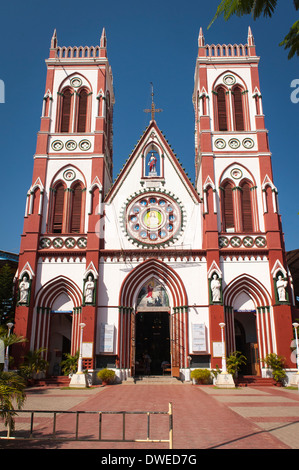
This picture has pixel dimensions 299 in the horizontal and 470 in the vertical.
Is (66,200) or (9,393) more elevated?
(66,200)

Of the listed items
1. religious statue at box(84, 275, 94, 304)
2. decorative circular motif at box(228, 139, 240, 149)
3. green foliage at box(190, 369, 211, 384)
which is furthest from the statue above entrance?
decorative circular motif at box(228, 139, 240, 149)

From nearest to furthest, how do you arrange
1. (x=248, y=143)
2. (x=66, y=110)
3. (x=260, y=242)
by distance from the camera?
(x=260, y=242)
(x=248, y=143)
(x=66, y=110)

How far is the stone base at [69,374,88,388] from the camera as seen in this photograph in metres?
23.3

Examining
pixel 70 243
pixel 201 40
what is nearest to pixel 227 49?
pixel 201 40

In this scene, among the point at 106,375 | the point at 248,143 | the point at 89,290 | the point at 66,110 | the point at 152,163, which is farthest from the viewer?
the point at 66,110

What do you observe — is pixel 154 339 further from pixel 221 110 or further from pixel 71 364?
pixel 221 110

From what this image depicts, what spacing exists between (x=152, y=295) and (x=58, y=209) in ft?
31.6

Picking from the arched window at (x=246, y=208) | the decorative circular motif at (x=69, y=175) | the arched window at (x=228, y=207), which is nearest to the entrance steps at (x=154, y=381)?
the arched window at (x=228, y=207)

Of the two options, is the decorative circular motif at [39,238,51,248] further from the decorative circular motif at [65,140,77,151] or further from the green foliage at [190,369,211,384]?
the green foliage at [190,369,211,384]

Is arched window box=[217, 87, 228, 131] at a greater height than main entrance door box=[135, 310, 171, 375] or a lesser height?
greater

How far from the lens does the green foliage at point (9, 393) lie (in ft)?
26.8

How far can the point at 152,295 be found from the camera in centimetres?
2867

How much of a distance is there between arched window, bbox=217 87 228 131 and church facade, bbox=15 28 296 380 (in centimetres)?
12

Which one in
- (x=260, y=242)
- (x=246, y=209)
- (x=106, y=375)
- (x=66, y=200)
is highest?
(x=66, y=200)
